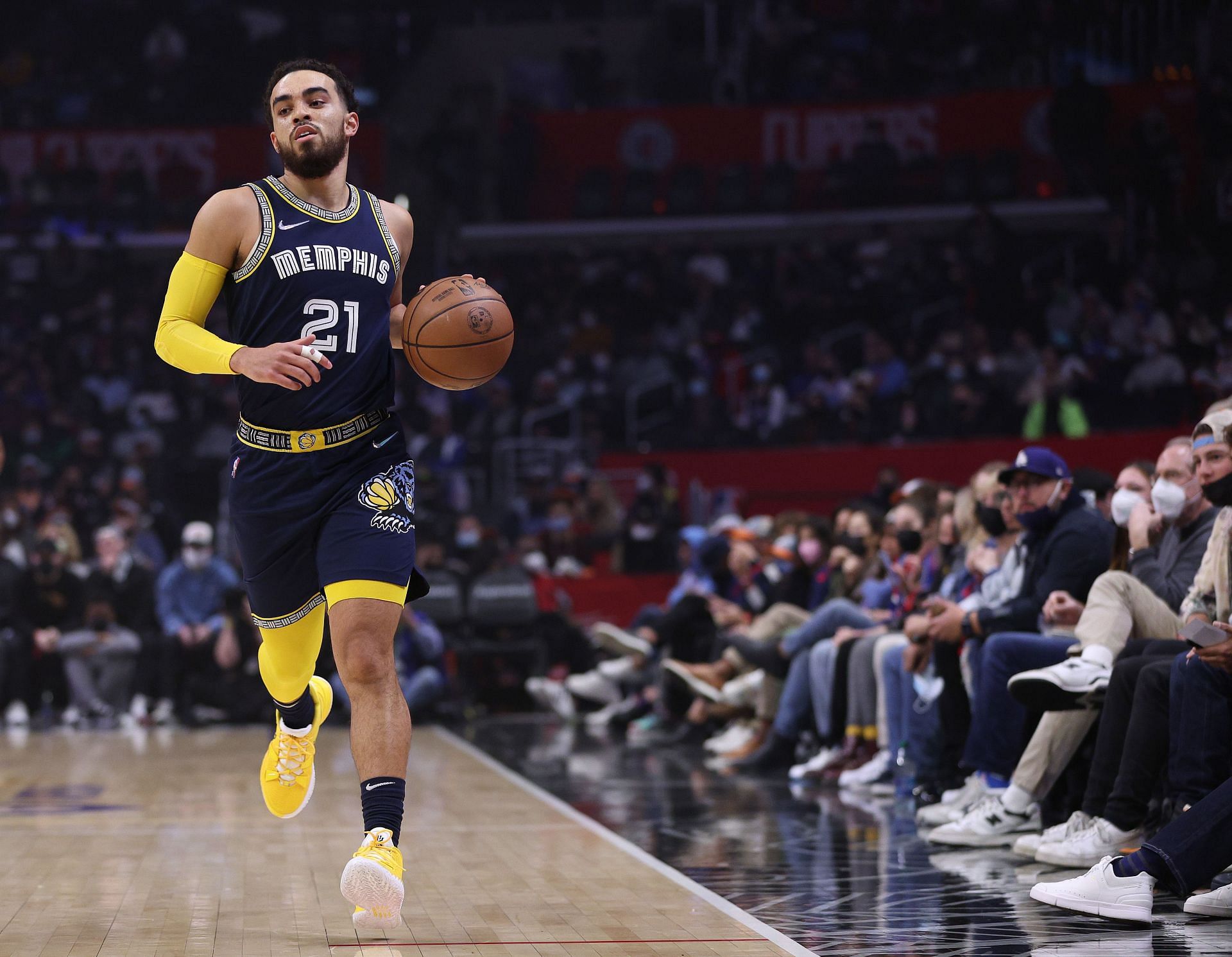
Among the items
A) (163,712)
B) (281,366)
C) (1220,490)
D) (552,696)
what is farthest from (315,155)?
(163,712)

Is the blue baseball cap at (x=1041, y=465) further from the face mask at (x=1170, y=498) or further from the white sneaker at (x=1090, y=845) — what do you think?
the white sneaker at (x=1090, y=845)

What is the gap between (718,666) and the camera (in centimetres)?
1028

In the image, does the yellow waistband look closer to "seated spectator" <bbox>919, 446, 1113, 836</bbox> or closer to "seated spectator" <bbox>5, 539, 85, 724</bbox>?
"seated spectator" <bbox>919, 446, 1113, 836</bbox>

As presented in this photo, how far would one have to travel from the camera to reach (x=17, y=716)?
1273 centimetres

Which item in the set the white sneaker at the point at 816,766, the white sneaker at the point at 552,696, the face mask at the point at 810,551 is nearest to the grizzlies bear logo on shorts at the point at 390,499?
the white sneaker at the point at 816,766

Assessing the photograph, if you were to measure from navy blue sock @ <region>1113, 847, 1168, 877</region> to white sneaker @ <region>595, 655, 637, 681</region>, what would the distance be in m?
7.89

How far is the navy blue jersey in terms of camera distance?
437cm

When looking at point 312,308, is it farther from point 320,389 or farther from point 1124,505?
point 1124,505

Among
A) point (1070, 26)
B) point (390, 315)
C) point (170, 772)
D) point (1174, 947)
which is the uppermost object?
point (1070, 26)

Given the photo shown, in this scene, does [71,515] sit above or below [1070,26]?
below

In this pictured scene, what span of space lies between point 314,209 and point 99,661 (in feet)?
31.2

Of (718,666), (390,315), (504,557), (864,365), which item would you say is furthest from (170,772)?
(864,365)

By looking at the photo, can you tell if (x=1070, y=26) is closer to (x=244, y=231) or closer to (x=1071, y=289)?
(x=1071, y=289)

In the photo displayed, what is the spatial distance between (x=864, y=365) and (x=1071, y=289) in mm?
2662
